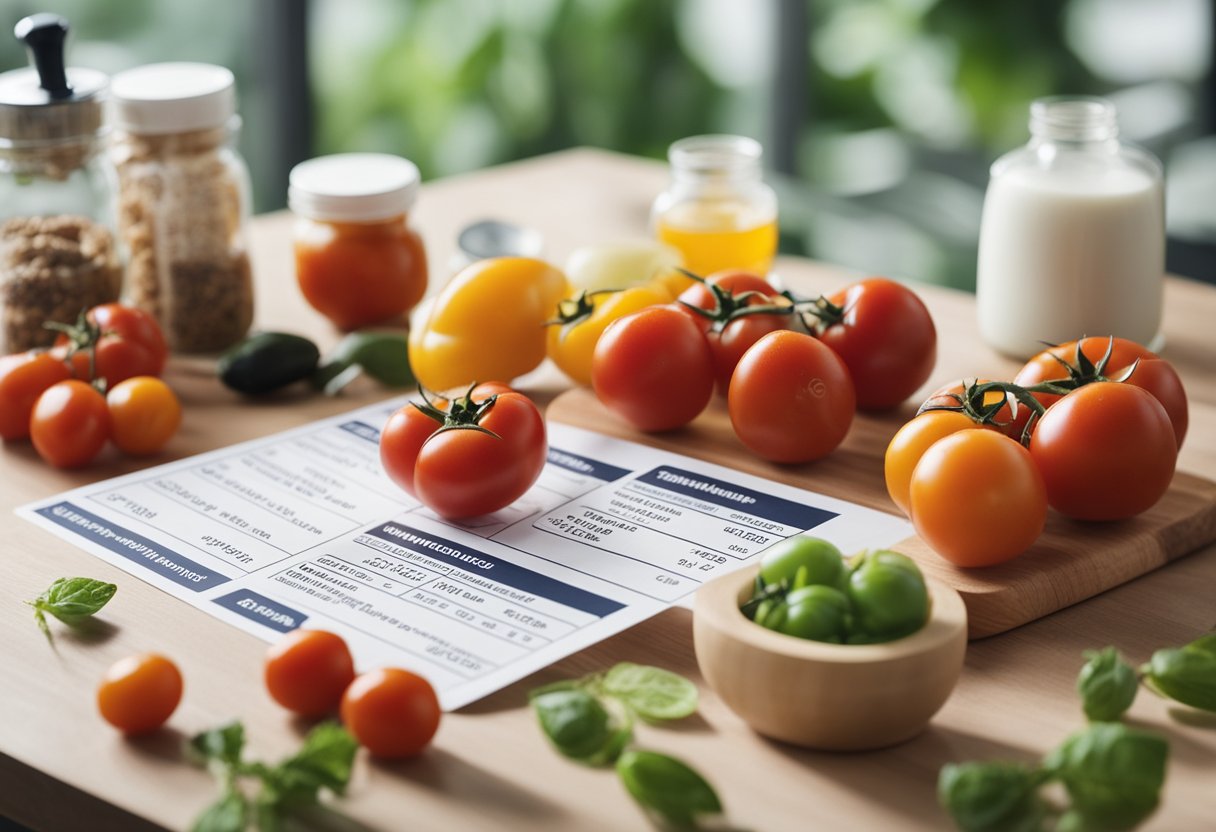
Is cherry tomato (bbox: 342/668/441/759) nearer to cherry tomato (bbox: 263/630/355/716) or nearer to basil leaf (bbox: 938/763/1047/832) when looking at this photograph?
cherry tomato (bbox: 263/630/355/716)

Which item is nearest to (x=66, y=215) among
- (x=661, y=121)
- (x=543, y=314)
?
(x=543, y=314)

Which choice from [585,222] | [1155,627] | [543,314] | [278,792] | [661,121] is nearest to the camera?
[278,792]

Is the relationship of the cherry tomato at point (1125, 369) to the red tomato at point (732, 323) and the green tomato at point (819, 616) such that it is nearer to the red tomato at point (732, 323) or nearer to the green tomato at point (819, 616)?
the red tomato at point (732, 323)

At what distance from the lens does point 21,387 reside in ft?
4.81

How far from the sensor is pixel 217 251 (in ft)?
5.58

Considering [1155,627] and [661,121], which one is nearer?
[1155,627]

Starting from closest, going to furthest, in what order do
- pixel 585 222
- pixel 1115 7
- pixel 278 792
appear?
pixel 278 792
pixel 585 222
pixel 1115 7

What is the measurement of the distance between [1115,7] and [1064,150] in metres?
2.00

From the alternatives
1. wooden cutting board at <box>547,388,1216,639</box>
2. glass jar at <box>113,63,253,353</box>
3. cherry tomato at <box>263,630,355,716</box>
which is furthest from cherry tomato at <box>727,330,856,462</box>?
glass jar at <box>113,63,253,353</box>

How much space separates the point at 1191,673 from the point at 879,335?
0.54 metres

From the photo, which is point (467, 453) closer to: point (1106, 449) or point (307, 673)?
point (307, 673)

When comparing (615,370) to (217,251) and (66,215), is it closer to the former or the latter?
(217,251)

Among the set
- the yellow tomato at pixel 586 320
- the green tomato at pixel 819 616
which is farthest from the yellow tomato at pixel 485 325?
the green tomato at pixel 819 616

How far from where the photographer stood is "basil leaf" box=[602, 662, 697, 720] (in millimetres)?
958
